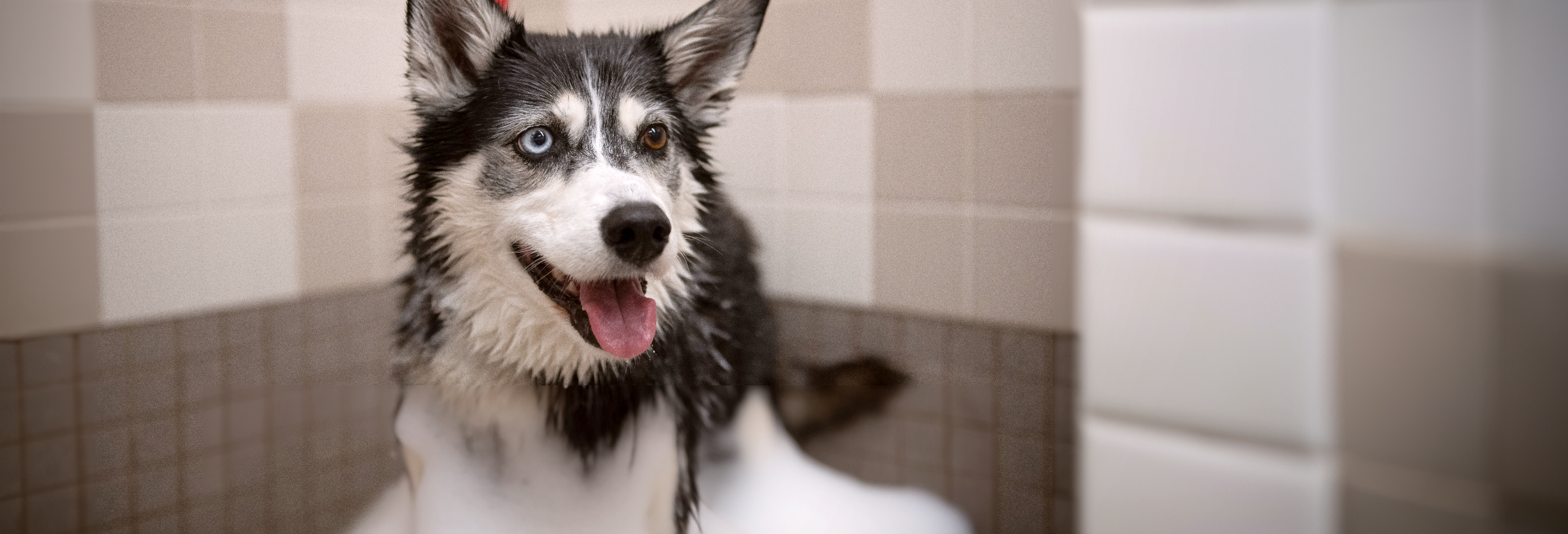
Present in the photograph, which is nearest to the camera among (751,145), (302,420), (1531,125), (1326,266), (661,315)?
(1531,125)

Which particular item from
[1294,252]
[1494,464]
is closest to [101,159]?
[1294,252]

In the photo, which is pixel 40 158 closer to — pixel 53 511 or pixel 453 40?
pixel 53 511

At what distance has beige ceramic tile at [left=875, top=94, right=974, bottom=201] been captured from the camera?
1.35 m

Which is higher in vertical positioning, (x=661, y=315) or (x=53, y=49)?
(x=53, y=49)

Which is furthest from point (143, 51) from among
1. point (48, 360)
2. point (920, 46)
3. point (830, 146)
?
point (920, 46)

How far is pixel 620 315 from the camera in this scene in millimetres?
1258

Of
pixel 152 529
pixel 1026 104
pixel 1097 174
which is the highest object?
pixel 1026 104

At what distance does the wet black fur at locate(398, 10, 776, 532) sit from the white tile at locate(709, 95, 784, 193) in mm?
38

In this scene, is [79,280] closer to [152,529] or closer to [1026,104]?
[152,529]

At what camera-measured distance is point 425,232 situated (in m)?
1.30

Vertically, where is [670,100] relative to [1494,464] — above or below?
above

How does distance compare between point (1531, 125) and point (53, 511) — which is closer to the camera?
point (1531, 125)

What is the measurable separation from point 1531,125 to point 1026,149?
0.55 metres

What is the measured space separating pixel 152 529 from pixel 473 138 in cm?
83
